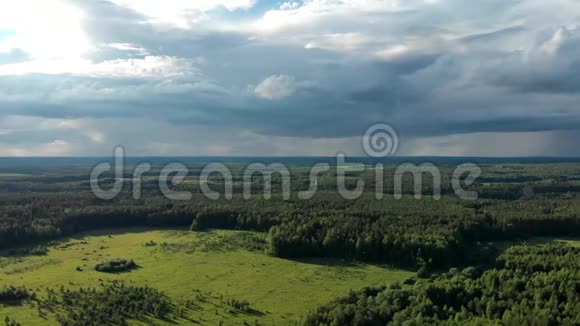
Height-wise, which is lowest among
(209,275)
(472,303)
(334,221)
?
(209,275)

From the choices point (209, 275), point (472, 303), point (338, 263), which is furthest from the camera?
point (338, 263)

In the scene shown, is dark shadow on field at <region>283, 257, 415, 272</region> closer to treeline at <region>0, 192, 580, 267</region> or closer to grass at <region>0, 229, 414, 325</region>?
grass at <region>0, 229, 414, 325</region>

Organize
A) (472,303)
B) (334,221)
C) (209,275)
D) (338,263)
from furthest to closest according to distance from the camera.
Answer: (334,221) → (338,263) → (209,275) → (472,303)

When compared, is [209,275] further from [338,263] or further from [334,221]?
[334,221]

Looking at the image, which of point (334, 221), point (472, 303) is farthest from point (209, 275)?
point (472, 303)

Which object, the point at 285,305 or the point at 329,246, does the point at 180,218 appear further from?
the point at 285,305

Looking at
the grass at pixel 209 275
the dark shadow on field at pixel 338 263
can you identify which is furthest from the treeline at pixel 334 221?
the grass at pixel 209 275

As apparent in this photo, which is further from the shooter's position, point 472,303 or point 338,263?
point 338,263

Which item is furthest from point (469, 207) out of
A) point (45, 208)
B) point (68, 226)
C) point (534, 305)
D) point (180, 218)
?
point (45, 208)

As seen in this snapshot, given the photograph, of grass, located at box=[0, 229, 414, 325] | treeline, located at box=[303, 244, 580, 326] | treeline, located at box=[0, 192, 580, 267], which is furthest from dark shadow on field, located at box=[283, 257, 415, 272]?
treeline, located at box=[303, 244, 580, 326]
